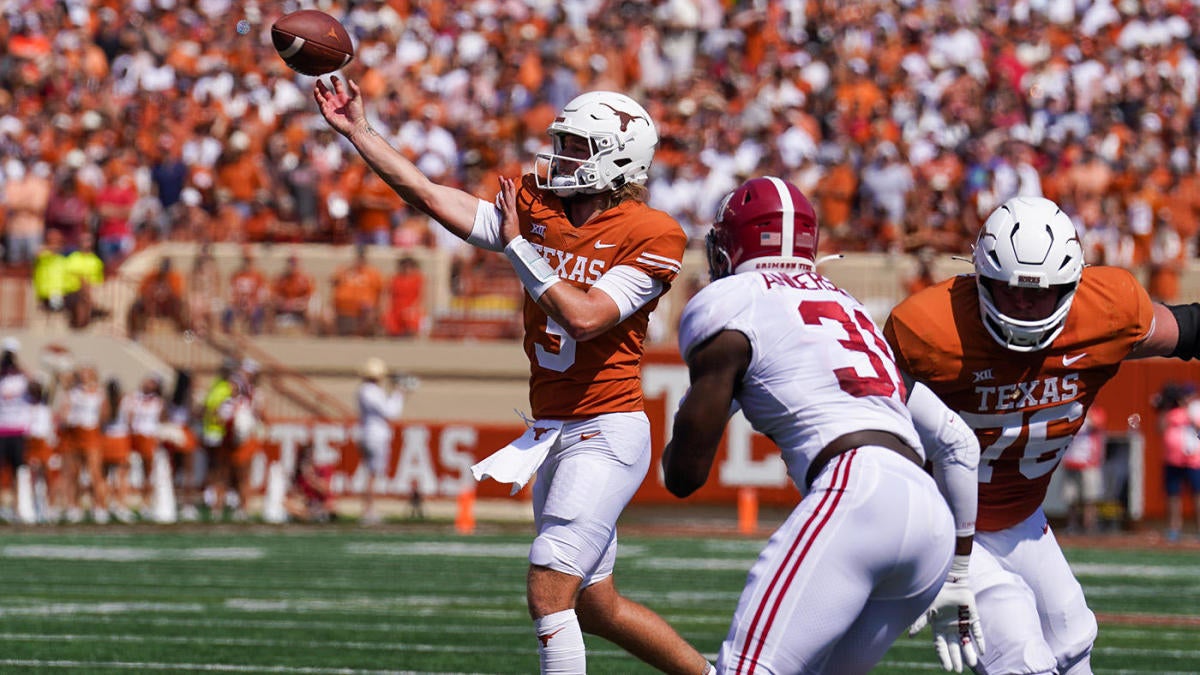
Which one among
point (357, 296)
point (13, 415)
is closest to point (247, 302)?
point (357, 296)

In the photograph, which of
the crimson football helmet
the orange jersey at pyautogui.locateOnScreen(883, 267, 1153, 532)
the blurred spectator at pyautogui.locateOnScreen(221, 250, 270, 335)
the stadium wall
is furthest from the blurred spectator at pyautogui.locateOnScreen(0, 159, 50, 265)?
the crimson football helmet

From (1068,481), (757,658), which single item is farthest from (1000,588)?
(1068,481)

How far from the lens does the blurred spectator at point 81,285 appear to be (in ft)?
67.3

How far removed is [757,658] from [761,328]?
2.39 feet

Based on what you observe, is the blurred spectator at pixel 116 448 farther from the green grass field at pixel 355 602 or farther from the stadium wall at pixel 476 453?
the green grass field at pixel 355 602

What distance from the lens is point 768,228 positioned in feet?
15.5

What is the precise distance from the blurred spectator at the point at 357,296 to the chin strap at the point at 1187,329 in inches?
602

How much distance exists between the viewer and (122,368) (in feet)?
66.6

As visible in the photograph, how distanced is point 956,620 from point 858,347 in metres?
0.73

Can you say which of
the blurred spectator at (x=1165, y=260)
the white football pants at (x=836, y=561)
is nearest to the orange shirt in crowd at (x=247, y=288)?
the blurred spectator at (x=1165, y=260)

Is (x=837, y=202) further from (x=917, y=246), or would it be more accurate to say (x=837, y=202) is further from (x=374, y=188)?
(x=374, y=188)

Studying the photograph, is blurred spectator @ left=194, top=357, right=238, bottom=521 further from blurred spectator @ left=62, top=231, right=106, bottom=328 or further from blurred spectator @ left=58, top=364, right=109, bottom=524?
blurred spectator @ left=62, top=231, right=106, bottom=328

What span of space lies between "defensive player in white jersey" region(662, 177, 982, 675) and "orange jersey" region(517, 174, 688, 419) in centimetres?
112

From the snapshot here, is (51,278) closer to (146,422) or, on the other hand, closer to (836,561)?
(146,422)
